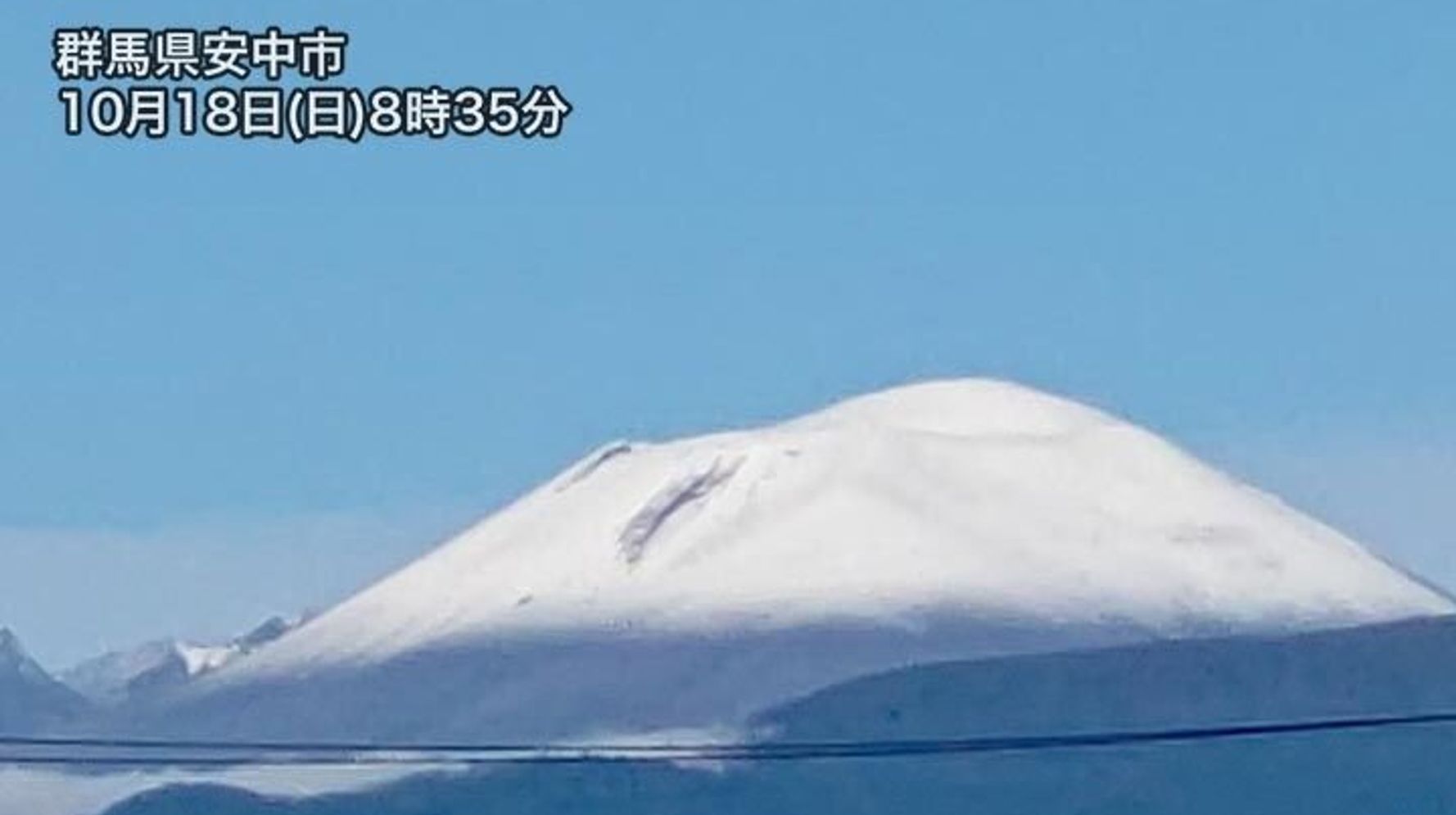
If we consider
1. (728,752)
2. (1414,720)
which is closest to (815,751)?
(728,752)

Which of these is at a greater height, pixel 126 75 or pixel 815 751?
pixel 126 75

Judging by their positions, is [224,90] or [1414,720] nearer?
[224,90]

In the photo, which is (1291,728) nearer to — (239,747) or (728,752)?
(728,752)

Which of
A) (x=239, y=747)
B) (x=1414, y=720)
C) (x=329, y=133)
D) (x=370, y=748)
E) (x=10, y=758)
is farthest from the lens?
(x=370, y=748)

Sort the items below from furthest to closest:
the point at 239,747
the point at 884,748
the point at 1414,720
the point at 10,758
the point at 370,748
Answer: the point at 370,748 < the point at 239,747 < the point at 884,748 < the point at 10,758 < the point at 1414,720

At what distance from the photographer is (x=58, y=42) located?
50625 mm

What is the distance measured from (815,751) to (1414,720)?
32.9ft

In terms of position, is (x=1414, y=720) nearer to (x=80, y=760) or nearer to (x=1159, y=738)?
(x=1159, y=738)

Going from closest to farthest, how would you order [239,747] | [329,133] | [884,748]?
1. [329,133]
2. [884,748]
3. [239,747]

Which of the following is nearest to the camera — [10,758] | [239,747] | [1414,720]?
[1414,720]

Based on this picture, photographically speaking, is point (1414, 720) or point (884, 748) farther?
point (884, 748)

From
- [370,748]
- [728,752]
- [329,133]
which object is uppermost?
[329,133]

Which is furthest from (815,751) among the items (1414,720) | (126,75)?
(126,75)

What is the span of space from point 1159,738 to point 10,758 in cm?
1717
